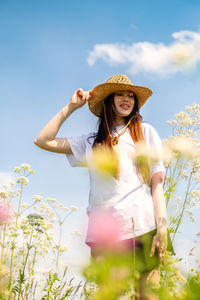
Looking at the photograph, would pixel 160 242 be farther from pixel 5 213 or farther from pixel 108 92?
pixel 5 213

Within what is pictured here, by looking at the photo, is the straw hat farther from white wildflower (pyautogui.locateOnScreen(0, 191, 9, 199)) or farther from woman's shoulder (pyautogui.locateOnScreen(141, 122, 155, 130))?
white wildflower (pyautogui.locateOnScreen(0, 191, 9, 199))

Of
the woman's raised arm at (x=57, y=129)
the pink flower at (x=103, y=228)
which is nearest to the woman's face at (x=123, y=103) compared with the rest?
the woman's raised arm at (x=57, y=129)

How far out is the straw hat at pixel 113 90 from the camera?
258 cm

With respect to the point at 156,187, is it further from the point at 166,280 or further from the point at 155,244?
the point at 166,280

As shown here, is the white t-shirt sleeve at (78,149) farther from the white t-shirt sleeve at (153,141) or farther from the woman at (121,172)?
the white t-shirt sleeve at (153,141)

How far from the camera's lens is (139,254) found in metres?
2.00

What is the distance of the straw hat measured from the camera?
2.58m

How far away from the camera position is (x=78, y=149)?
98.2 inches

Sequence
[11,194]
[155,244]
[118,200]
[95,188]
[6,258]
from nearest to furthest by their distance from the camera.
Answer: [155,244] < [118,200] < [95,188] < [6,258] < [11,194]

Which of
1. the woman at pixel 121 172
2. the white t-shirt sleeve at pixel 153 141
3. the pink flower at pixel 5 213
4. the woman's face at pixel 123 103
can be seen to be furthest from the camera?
the pink flower at pixel 5 213

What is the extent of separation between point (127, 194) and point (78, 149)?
57 cm

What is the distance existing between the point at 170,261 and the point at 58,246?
75.0 inches

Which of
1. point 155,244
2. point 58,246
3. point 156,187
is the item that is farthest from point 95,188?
point 58,246

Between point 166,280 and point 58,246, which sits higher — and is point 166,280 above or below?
above
